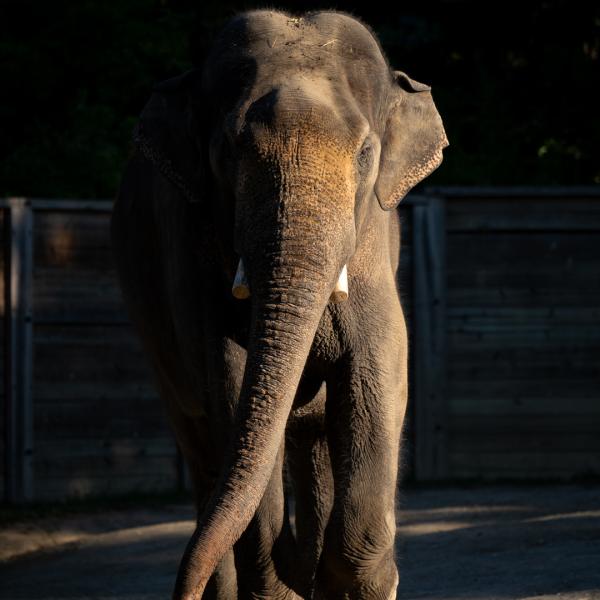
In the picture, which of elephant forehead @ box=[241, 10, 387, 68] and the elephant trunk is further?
elephant forehead @ box=[241, 10, 387, 68]

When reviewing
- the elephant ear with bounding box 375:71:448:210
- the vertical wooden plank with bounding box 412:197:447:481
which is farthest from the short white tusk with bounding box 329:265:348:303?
the vertical wooden plank with bounding box 412:197:447:481

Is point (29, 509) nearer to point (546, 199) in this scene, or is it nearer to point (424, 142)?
point (546, 199)

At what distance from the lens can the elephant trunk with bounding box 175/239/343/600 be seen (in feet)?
11.7

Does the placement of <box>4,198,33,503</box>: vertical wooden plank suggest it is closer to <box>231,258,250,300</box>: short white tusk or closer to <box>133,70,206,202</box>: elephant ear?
<box>133,70,206,202</box>: elephant ear

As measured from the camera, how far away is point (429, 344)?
10.4m

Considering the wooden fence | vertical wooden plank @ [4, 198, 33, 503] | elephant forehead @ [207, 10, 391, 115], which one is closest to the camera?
elephant forehead @ [207, 10, 391, 115]

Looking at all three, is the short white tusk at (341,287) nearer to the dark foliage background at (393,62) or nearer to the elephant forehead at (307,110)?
the elephant forehead at (307,110)

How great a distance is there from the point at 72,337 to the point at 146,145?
545 centimetres

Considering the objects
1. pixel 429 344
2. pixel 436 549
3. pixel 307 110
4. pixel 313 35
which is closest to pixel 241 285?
pixel 307 110

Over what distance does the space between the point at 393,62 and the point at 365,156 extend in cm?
1092

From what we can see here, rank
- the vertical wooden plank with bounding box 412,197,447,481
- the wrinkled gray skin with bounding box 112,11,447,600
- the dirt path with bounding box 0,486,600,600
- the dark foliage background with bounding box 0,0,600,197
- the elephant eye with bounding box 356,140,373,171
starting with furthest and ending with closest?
the dark foliage background with bounding box 0,0,600,197, the vertical wooden plank with bounding box 412,197,447,481, the dirt path with bounding box 0,486,600,600, the elephant eye with bounding box 356,140,373,171, the wrinkled gray skin with bounding box 112,11,447,600

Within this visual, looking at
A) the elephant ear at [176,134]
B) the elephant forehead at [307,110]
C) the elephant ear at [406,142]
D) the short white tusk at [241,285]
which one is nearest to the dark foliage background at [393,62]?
the elephant ear at [176,134]

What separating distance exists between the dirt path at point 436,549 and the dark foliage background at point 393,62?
482 cm

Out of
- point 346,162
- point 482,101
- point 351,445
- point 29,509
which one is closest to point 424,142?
point 346,162
